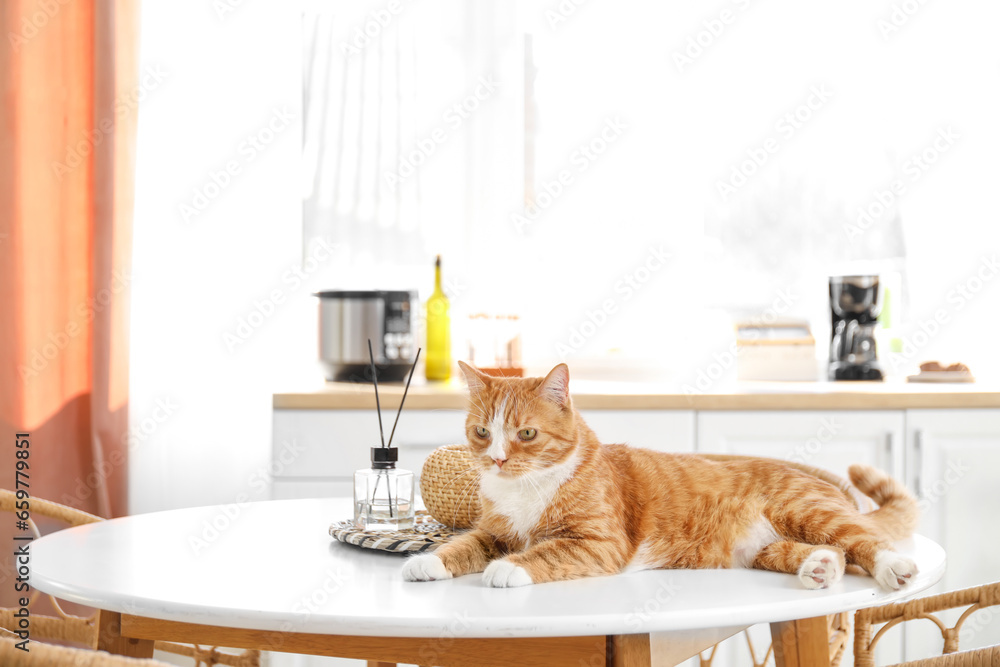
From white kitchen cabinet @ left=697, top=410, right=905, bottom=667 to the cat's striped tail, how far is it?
1071 mm

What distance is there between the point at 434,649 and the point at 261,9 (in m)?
2.02

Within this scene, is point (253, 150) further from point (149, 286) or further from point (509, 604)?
point (509, 604)

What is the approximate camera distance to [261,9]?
2434mm

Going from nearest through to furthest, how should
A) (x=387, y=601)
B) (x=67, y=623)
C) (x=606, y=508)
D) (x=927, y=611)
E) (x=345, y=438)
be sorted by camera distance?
(x=387, y=601) → (x=606, y=508) → (x=927, y=611) → (x=67, y=623) → (x=345, y=438)

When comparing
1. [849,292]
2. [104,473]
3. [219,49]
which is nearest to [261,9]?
[219,49]

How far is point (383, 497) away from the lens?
4.14 ft

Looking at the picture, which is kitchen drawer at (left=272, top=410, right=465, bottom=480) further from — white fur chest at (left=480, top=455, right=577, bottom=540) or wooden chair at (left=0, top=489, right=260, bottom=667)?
white fur chest at (left=480, top=455, right=577, bottom=540)

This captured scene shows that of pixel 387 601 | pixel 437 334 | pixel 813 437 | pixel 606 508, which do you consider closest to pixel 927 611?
pixel 606 508

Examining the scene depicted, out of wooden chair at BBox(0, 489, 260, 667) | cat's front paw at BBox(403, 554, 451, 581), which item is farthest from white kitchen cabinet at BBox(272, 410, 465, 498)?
cat's front paw at BBox(403, 554, 451, 581)

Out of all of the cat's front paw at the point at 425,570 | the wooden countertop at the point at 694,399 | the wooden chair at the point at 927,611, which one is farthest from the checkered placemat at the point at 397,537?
the wooden countertop at the point at 694,399

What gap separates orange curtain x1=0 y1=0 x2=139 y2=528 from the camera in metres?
2.28

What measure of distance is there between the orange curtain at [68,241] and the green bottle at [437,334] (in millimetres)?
865

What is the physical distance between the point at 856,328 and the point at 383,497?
2024mm

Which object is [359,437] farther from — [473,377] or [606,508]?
[606,508]
